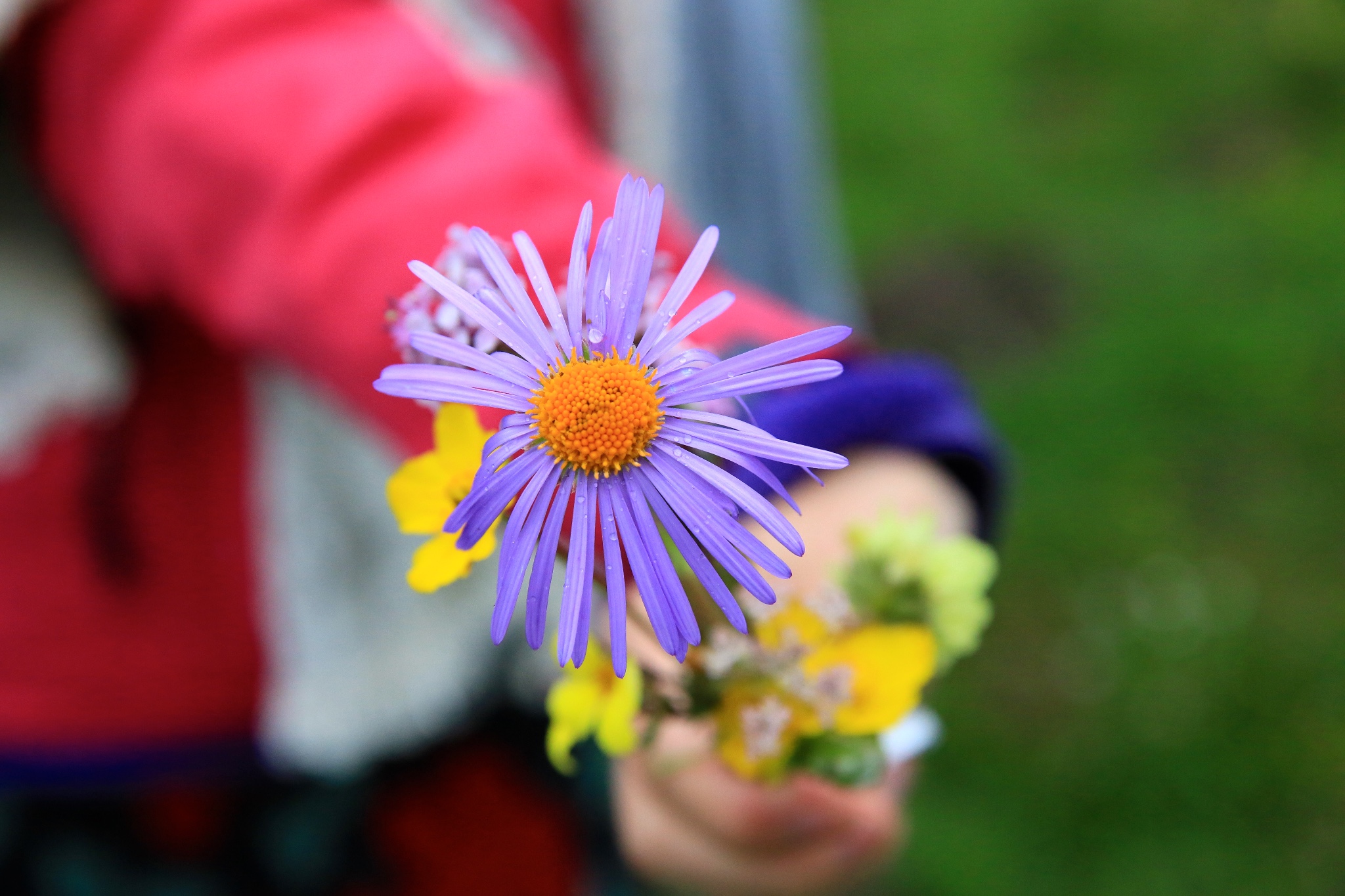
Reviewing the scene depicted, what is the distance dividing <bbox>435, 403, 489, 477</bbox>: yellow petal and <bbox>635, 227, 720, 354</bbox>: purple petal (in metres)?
0.05

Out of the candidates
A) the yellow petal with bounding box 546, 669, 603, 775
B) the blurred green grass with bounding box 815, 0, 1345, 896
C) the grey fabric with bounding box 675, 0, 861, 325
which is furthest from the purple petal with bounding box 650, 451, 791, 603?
the blurred green grass with bounding box 815, 0, 1345, 896

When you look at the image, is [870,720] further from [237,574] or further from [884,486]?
[237,574]

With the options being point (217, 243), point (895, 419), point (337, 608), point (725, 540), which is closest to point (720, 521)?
point (725, 540)

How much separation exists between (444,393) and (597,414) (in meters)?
0.04

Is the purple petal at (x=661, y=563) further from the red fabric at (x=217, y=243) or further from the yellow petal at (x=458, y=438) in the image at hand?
the red fabric at (x=217, y=243)

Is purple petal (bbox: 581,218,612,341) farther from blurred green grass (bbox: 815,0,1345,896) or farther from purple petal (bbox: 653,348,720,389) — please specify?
blurred green grass (bbox: 815,0,1345,896)

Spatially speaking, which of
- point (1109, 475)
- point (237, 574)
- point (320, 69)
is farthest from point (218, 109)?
point (1109, 475)

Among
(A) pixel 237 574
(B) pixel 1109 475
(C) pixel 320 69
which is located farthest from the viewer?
(B) pixel 1109 475

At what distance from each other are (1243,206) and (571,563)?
1848 mm

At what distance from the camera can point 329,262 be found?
1.64ft

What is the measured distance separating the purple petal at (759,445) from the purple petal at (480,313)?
4 cm

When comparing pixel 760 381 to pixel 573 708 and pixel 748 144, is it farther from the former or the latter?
pixel 748 144

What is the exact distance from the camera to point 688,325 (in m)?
0.28

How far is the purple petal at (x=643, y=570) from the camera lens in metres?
0.27
